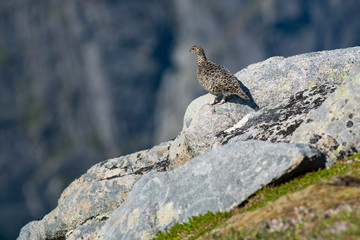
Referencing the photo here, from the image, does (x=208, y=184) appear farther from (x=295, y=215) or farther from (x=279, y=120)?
(x=279, y=120)

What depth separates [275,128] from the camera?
608 inches

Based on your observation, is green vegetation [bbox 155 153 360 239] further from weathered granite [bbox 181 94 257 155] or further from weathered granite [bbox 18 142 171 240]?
weathered granite [bbox 18 142 171 240]

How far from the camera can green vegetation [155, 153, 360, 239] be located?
25.2 feet

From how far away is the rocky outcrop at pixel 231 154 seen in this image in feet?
37.6

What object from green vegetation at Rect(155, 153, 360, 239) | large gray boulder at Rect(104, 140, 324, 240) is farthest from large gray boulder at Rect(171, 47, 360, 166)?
green vegetation at Rect(155, 153, 360, 239)

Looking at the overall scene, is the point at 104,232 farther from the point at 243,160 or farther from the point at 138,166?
the point at 138,166

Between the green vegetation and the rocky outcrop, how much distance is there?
15.9 inches

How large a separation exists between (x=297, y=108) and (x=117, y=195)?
371 inches

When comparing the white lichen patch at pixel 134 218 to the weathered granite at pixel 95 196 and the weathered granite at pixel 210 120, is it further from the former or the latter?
the weathered granite at pixel 210 120

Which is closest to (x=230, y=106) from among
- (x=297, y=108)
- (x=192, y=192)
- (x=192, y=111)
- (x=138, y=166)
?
(x=192, y=111)

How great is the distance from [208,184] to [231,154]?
3.77ft

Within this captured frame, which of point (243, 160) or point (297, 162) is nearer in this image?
point (297, 162)

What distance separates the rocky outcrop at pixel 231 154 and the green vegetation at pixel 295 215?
405mm

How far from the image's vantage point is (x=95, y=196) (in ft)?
64.3
